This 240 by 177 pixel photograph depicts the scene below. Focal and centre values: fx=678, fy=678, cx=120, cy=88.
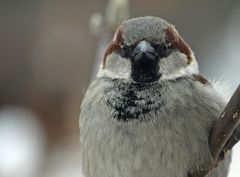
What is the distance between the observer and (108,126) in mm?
1955

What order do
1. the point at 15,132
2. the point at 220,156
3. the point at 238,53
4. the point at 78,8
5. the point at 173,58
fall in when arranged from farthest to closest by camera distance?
the point at 78,8 → the point at 238,53 → the point at 15,132 → the point at 173,58 → the point at 220,156

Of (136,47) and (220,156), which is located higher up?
(136,47)

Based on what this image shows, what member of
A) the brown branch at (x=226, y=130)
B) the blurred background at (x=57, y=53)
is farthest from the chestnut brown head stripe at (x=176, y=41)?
the blurred background at (x=57, y=53)

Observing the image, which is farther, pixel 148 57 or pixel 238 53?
pixel 238 53

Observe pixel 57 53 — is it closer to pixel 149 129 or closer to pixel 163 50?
pixel 163 50

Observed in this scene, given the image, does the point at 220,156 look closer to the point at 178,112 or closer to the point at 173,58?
the point at 178,112

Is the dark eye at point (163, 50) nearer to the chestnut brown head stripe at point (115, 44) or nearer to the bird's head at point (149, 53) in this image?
the bird's head at point (149, 53)

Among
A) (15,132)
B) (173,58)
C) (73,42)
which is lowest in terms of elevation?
(15,132)

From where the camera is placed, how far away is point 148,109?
1.95 m

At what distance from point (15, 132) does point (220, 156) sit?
3.40 m

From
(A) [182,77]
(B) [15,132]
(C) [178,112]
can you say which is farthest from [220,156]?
(B) [15,132]

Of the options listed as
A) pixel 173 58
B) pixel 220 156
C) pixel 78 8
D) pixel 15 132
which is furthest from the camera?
→ pixel 78 8

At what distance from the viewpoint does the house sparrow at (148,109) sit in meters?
1.90

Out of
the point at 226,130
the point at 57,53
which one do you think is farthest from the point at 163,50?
the point at 57,53
